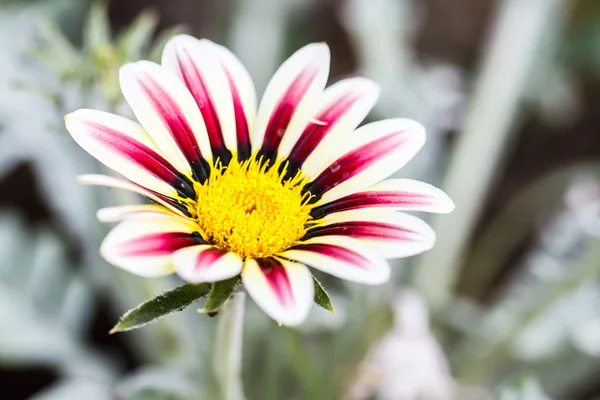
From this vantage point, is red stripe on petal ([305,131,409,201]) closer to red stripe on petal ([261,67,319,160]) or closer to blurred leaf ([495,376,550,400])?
red stripe on petal ([261,67,319,160])

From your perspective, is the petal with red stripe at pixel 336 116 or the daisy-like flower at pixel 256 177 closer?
→ the daisy-like flower at pixel 256 177

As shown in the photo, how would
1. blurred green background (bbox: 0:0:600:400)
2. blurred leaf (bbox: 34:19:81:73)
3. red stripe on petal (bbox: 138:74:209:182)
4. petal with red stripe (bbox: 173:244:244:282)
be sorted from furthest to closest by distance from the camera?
1. blurred green background (bbox: 0:0:600:400)
2. blurred leaf (bbox: 34:19:81:73)
3. red stripe on petal (bbox: 138:74:209:182)
4. petal with red stripe (bbox: 173:244:244:282)

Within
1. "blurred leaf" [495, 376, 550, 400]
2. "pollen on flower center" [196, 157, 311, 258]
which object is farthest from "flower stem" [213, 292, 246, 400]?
"blurred leaf" [495, 376, 550, 400]

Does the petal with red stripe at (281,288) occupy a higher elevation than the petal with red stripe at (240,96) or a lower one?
lower

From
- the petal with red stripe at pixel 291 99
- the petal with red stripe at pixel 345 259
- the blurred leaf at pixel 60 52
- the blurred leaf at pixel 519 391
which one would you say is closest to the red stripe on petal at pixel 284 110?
the petal with red stripe at pixel 291 99

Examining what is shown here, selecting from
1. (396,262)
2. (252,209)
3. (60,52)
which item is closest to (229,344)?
(252,209)

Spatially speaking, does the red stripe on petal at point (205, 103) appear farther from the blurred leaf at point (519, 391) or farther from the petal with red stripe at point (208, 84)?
the blurred leaf at point (519, 391)
